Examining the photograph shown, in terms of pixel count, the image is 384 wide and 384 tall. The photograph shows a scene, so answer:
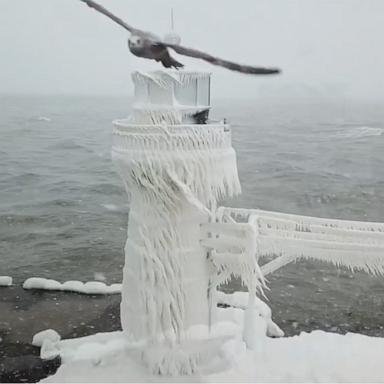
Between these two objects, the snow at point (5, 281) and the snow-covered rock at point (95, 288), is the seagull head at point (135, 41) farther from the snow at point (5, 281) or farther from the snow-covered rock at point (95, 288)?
the snow at point (5, 281)

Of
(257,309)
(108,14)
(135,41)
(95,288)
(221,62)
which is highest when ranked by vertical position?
(108,14)

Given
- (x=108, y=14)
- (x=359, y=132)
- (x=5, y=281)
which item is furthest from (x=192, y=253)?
(x=359, y=132)

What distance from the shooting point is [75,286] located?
778 inches

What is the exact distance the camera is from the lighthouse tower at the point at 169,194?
10.9 metres

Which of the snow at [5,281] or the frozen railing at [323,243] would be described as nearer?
the frozen railing at [323,243]

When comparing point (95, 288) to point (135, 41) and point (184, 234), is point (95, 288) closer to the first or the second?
point (184, 234)

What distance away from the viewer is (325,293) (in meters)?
20.2

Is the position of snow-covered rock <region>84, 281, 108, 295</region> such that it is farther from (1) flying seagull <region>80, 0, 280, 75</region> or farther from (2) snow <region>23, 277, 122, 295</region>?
(1) flying seagull <region>80, 0, 280, 75</region>

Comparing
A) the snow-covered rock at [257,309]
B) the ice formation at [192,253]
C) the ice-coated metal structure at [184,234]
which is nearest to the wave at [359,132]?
the snow-covered rock at [257,309]

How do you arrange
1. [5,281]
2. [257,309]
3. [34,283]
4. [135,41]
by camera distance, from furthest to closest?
[5,281] → [34,283] → [257,309] → [135,41]

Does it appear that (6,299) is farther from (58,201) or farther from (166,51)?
(58,201)

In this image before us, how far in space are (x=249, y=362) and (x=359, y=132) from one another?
65525 millimetres

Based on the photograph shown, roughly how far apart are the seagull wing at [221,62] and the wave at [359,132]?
2427 inches

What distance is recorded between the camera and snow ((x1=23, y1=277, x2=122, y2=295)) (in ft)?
64.1
